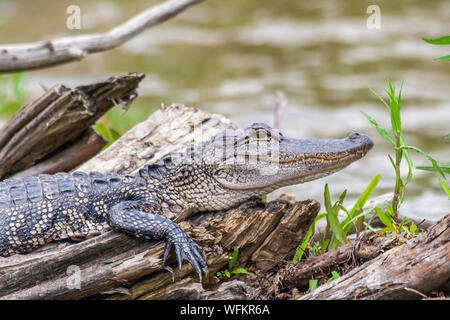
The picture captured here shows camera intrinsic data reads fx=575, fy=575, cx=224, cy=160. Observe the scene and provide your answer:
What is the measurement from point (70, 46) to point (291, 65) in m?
6.25

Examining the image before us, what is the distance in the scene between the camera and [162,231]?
3285 millimetres

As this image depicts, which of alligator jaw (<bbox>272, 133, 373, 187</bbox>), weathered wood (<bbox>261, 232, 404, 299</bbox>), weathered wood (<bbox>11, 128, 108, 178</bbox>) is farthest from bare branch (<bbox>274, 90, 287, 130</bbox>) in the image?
weathered wood (<bbox>261, 232, 404, 299</bbox>)

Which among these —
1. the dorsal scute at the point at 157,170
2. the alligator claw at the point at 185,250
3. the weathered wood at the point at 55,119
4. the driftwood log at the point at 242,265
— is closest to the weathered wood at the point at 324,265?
the driftwood log at the point at 242,265

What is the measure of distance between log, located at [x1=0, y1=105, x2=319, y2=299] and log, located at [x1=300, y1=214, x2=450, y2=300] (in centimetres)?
59

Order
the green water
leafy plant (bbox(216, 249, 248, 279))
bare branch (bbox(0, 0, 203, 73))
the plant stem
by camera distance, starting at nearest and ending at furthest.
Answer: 1. leafy plant (bbox(216, 249, 248, 279))
2. the plant stem
3. bare branch (bbox(0, 0, 203, 73))
4. the green water

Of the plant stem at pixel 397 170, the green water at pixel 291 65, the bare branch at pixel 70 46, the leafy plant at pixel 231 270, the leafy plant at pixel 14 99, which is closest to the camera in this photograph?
the leafy plant at pixel 231 270

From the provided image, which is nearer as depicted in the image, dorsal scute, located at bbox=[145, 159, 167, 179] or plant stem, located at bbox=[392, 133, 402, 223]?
plant stem, located at bbox=[392, 133, 402, 223]

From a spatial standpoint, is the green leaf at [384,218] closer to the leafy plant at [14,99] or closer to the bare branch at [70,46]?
the bare branch at [70,46]

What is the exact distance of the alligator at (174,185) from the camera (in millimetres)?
3572

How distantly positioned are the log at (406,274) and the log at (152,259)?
1.94 feet

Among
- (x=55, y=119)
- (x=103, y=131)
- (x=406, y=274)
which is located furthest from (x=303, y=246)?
(x=103, y=131)

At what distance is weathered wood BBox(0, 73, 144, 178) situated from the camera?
439cm

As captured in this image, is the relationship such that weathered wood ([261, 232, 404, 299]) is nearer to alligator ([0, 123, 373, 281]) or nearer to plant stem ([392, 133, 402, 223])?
plant stem ([392, 133, 402, 223])
